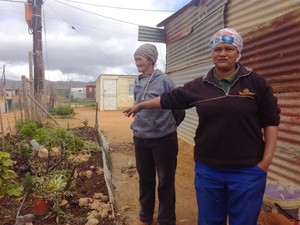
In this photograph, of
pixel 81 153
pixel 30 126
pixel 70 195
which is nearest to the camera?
pixel 70 195

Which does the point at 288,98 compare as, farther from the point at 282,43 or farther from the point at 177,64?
the point at 177,64

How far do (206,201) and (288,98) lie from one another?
2.47 m

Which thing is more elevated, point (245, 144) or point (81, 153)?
point (245, 144)

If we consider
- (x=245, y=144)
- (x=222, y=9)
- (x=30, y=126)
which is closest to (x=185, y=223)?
(x=245, y=144)

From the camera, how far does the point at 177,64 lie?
856 centimetres

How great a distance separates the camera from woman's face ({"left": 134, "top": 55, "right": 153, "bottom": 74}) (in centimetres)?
289

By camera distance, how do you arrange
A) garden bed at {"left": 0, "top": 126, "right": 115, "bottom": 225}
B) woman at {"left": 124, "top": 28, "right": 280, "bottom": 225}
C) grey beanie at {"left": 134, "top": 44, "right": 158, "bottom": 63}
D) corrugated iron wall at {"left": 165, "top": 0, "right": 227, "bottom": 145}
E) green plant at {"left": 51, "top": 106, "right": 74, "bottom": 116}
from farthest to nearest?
green plant at {"left": 51, "top": 106, "right": 74, "bottom": 116} → corrugated iron wall at {"left": 165, "top": 0, "right": 227, "bottom": 145} → garden bed at {"left": 0, "top": 126, "right": 115, "bottom": 225} → grey beanie at {"left": 134, "top": 44, "right": 158, "bottom": 63} → woman at {"left": 124, "top": 28, "right": 280, "bottom": 225}

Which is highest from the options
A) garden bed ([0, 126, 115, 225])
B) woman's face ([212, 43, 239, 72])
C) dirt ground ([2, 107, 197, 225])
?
woman's face ([212, 43, 239, 72])

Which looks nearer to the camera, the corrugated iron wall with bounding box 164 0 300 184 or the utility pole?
the corrugated iron wall with bounding box 164 0 300 184

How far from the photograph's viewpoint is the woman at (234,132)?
1.88 m

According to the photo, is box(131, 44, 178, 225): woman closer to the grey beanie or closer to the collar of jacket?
the grey beanie

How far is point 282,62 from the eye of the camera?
12.8ft

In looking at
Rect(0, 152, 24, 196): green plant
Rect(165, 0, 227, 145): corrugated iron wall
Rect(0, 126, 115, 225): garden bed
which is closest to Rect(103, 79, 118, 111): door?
Rect(165, 0, 227, 145): corrugated iron wall

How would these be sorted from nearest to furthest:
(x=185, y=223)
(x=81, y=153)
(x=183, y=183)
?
1. (x=185, y=223)
2. (x=183, y=183)
3. (x=81, y=153)
